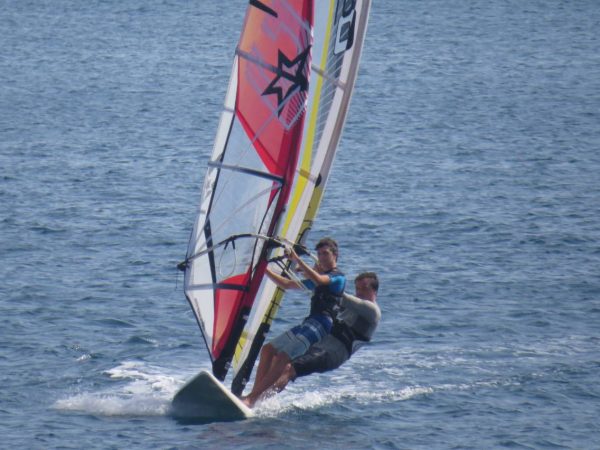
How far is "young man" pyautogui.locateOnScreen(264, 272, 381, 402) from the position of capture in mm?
15891

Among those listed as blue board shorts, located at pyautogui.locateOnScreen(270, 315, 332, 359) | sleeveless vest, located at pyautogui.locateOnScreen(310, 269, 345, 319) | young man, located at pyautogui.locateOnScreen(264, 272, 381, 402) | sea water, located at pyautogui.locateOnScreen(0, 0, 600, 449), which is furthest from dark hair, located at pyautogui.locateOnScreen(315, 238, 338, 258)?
sea water, located at pyautogui.locateOnScreen(0, 0, 600, 449)

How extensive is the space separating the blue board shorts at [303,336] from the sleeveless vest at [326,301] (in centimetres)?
8

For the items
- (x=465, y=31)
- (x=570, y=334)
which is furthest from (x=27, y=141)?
(x=465, y=31)

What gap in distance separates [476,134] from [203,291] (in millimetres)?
26161

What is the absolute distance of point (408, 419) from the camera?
16.8m

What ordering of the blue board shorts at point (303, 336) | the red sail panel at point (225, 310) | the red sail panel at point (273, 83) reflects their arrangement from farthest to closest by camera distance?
the red sail panel at point (225, 310)
the red sail panel at point (273, 83)
the blue board shorts at point (303, 336)

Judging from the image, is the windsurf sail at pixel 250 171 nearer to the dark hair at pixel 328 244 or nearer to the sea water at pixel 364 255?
the dark hair at pixel 328 244

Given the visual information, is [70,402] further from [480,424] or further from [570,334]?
[570,334]

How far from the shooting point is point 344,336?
52.9 ft

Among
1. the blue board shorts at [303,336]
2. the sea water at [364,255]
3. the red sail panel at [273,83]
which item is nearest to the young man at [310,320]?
the blue board shorts at [303,336]

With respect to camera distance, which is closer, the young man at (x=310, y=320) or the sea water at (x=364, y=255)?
the young man at (x=310, y=320)

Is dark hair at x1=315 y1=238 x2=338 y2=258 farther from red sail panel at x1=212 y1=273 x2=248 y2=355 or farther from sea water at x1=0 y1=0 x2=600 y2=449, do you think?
sea water at x1=0 y1=0 x2=600 y2=449

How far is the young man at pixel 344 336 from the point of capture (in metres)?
15.9

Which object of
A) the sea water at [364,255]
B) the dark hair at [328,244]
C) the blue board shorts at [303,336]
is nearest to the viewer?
the dark hair at [328,244]
